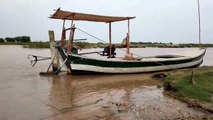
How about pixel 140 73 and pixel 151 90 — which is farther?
pixel 140 73

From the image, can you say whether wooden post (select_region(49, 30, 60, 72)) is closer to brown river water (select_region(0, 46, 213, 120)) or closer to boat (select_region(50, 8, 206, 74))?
boat (select_region(50, 8, 206, 74))

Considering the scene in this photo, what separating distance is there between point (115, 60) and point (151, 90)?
3.83 meters

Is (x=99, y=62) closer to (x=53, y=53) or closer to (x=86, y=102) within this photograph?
(x=53, y=53)

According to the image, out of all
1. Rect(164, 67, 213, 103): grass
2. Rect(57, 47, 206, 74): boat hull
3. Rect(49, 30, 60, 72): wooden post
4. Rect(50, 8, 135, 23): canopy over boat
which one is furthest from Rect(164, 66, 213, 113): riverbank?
Rect(49, 30, 60, 72): wooden post

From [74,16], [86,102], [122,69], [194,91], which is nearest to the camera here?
[86,102]

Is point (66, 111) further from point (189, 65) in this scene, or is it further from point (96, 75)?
point (189, 65)

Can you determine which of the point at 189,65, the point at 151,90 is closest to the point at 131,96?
the point at 151,90

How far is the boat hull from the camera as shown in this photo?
11102 millimetres

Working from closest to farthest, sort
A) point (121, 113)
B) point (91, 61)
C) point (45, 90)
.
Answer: point (121, 113)
point (45, 90)
point (91, 61)

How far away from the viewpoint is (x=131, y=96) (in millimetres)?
7379

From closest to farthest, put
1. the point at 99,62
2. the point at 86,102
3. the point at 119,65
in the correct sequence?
the point at 86,102 < the point at 99,62 < the point at 119,65

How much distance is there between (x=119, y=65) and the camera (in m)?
11.9

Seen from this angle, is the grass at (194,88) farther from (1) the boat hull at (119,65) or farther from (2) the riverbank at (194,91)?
(1) the boat hull at (119,65)

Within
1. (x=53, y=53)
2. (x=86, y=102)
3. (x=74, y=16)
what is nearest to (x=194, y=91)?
(x=86, y=102)
